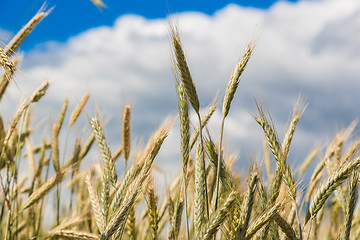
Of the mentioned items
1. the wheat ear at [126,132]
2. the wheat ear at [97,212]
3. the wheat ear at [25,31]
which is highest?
the wheat ear at [25,31]

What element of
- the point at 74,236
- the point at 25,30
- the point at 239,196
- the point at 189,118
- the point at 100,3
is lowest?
the point at 74,236

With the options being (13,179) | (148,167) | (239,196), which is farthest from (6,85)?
(239,196)

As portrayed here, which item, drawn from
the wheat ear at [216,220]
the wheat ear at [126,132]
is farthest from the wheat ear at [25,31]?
the wheat ear at [216,220]

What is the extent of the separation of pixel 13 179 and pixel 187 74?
77.1 inches

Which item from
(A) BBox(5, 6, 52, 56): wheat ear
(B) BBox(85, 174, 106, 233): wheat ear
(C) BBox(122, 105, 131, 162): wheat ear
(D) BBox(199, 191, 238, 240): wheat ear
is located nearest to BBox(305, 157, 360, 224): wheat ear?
(D) BBox(199, 191, 238, 240): wheat ear

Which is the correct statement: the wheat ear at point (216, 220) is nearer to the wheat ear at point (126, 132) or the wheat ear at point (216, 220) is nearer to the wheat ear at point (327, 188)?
the wheat ear at point (327, 188)

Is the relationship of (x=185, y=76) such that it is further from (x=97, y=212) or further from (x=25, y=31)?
(x=25, y=31)

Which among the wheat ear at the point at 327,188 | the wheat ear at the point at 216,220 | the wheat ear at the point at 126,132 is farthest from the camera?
the wheat ear at the point at 126,132

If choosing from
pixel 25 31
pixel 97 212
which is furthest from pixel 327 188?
pixel 25 31

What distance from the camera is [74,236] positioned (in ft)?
8.86

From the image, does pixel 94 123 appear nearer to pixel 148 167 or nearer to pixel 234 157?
pixel 148 167

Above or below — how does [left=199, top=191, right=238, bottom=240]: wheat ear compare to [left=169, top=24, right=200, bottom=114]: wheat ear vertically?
below

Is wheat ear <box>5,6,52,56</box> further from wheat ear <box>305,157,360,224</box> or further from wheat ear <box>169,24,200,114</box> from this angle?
wheat ear <box>305,157,360,224</box>

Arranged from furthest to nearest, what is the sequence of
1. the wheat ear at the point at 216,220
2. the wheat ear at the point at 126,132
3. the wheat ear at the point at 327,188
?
the wheat ear at the point at 126,132 → the wheat ear at the point at 327,188 → the wheat ear at the point at 216,220
